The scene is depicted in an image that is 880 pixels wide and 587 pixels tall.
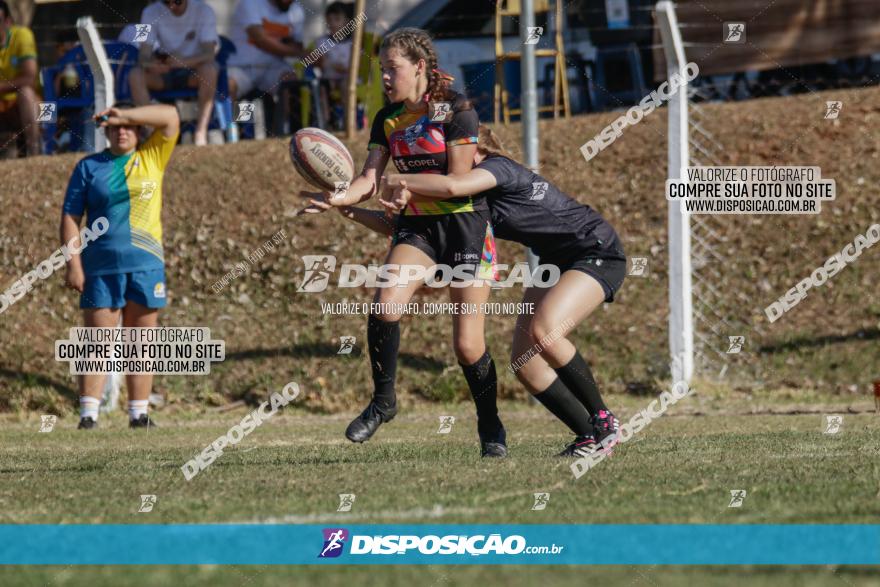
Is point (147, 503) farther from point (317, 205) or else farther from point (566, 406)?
point (566, 406)

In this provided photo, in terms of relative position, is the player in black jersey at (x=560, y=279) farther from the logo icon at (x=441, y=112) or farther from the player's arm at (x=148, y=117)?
the player's arm at (x=148, y=117)

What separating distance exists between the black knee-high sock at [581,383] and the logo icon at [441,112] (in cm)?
149

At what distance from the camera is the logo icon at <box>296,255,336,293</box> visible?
1515 centimetres

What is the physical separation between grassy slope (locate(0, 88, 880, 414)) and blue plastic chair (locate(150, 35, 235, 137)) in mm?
460

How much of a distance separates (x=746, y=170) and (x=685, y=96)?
204 cm

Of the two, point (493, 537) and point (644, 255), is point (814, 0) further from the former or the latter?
point (493, 537)

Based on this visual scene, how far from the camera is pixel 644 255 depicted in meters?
14.9

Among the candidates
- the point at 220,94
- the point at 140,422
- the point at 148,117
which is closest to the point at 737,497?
the point at 148,117

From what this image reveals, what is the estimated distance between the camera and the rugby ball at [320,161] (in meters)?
7.53

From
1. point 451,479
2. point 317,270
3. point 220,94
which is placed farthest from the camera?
point 220,94

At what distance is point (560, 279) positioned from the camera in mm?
7441

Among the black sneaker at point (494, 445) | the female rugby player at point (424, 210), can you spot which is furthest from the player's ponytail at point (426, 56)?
the black sneaker at point (494, 445)

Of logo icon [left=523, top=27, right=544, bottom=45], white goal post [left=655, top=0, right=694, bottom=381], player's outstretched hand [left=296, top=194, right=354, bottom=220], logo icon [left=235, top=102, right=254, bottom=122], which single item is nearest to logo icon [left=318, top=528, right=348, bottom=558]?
player's outstretched hand [left=296, top=194, right=354, bottom=220]

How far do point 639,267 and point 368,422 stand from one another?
7808 millimetres
